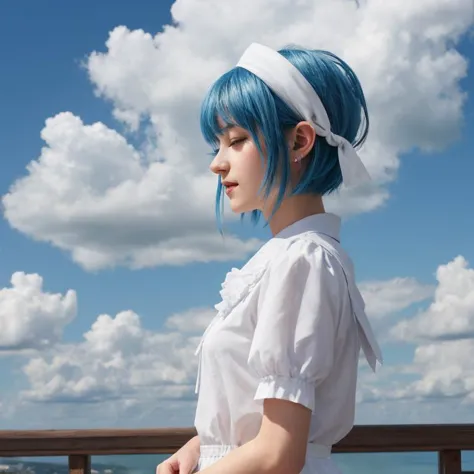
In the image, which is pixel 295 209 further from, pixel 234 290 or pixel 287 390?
pixel 287 390

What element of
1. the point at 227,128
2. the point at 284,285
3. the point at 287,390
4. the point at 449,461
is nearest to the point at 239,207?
the point at 227,128

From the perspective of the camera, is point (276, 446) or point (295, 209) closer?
point (276, 446)

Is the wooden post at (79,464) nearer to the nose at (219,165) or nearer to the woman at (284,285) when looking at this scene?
the woman at (284,285)

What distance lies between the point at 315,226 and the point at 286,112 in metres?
0.21

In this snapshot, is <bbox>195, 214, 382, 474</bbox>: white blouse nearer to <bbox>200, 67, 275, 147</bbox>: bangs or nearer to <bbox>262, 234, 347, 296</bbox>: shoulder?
<bbox>262, 234, 347, 296</bbox>: shoulder

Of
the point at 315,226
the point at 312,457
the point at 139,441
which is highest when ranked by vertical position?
the point at 315,226

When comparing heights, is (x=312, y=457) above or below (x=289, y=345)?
below

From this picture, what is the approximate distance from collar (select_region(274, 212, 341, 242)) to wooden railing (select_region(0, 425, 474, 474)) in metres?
1.09

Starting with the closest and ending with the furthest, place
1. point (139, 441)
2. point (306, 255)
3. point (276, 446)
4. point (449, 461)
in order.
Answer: point (276, 446) → point (306, 255) → point (139, 441) → point (449, 461)

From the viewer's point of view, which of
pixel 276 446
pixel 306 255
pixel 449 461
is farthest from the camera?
pixel 449 461

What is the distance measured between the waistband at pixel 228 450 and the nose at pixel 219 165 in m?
0.49

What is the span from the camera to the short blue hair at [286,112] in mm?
1313

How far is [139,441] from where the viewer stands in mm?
2252

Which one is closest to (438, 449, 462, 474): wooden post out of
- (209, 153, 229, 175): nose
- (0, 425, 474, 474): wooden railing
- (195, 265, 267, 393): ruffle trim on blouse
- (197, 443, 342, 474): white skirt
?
(0, 425, 474, 474): wooden railing
